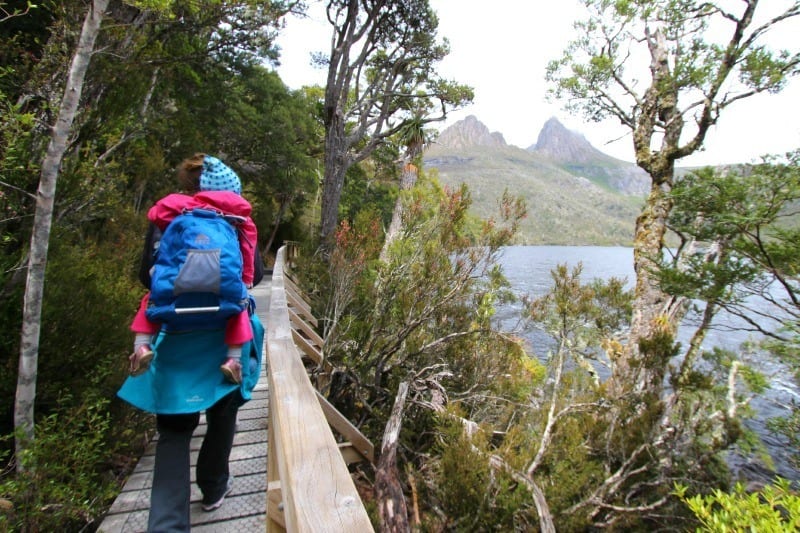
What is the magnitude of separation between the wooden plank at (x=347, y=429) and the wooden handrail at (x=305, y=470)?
1.36 meters

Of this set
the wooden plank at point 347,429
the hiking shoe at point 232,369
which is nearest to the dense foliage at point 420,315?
the wooden plank at point 347,429

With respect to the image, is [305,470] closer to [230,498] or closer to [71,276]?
[230,498]

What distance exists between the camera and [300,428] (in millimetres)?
1023

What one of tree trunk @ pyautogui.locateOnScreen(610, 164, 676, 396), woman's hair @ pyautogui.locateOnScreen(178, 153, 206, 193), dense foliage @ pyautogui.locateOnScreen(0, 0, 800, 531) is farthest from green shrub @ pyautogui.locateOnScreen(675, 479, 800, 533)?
tree trunk @ pyautogui.locateOnScreen(610, 164, 676, 396)

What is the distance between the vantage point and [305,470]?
33.3 inches

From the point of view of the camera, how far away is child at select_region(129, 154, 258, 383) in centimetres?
141

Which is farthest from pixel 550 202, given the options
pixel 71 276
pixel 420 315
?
pixel 71 276

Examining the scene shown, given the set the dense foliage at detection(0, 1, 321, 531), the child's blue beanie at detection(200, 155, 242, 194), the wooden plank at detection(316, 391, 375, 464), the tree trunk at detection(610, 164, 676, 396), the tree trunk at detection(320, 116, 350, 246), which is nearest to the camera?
the child's blue beanie at detection(200, 155, 242, 194)

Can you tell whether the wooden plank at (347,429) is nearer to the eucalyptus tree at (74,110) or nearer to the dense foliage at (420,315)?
the dense foliage at (420,315)

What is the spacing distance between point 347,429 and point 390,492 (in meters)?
0.58

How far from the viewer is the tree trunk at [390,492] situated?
2492mm

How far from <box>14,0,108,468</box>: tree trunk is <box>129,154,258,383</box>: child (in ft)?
4.23

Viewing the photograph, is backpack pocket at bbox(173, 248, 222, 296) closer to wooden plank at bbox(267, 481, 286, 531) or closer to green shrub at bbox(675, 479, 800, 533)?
wooden plank at bbox(267, 481, 286, 531)

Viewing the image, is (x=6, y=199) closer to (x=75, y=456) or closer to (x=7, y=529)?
(x=75, y=456)
